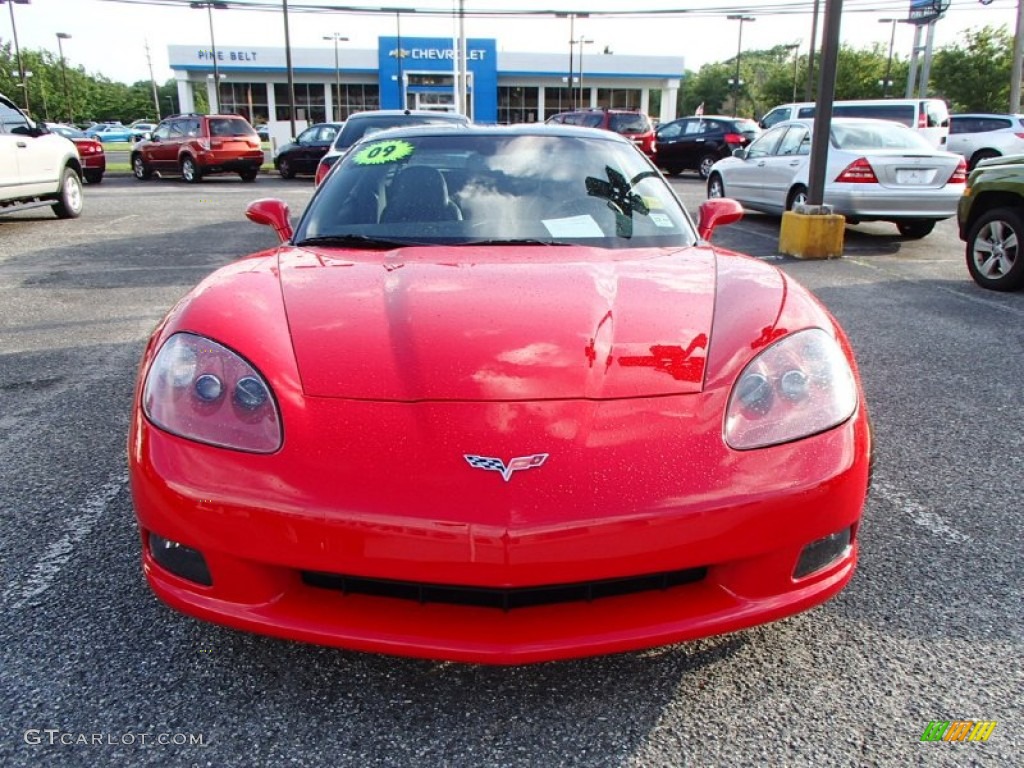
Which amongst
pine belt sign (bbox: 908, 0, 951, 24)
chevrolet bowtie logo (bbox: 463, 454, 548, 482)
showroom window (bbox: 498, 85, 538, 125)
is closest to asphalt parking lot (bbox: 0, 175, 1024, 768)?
chevrolet bowtie logo (bbox: 463, 454, 548, 482)

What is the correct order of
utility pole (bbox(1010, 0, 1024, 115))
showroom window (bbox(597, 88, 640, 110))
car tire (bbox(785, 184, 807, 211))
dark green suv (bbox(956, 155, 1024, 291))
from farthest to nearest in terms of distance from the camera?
showroom window (bbox(597, 88, 640, 110)) → utility pole (bbox(1010, 0, 1024, 115)) → car tire (bbox(785, 184, 807, 211)) → dark green suv (bbox(956, 155, 1024, 291))

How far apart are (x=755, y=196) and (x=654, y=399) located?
33.5ft

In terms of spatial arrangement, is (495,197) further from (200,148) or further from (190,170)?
(190,170)

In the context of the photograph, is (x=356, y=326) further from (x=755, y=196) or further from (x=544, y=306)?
(x=755, y=196)

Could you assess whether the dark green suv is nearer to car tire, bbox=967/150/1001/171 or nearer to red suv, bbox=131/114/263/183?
car tire, bbox=967/150/1001/171

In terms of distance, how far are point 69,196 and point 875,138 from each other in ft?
35.6

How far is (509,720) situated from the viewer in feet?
5.97

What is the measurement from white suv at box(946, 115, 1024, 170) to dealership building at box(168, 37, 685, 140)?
38.1 meters

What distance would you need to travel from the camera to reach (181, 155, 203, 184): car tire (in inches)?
739

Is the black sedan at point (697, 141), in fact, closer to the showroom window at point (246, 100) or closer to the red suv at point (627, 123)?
the red suv at point (627, 123)

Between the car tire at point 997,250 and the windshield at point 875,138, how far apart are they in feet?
9.54

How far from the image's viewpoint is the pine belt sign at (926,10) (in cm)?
3259

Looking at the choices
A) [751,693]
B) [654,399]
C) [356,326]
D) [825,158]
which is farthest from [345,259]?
[825,158]

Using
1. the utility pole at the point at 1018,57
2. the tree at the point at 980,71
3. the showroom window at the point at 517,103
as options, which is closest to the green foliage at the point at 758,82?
the tree at the point at 980,71
